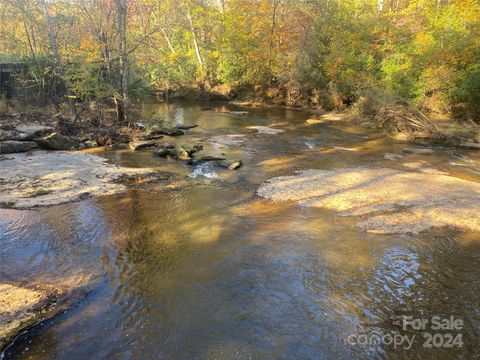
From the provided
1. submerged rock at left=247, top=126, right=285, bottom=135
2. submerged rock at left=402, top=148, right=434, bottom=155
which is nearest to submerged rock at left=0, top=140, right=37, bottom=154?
submerged rock at left=247, top=126, right=285, bottom=135

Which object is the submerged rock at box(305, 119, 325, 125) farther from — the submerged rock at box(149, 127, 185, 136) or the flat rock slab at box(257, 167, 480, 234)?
the flat rock slab at box(257, 167, 480, 234)

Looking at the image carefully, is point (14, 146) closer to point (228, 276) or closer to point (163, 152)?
point (163, 152)

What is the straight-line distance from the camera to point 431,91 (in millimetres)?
20156

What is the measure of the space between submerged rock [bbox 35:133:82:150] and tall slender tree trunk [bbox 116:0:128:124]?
A: 3676mm

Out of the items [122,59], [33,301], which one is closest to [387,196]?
[33,301]

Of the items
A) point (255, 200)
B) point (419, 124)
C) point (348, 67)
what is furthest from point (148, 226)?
point (348, 67)

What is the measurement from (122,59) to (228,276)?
1430 cm

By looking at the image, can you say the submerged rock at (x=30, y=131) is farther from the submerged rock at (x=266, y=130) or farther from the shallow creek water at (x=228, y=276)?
the submerged rock at (x=266, y=130)

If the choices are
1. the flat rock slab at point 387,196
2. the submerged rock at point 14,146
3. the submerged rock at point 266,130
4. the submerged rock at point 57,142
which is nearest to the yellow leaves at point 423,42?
the submerged rock at point 266,130

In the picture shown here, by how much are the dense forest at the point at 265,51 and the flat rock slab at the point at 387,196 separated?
9.45 m

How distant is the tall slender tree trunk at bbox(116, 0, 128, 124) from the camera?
54.7 feet

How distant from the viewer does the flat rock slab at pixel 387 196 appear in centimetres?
831

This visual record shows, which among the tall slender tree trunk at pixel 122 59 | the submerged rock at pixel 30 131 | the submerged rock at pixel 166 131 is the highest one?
the tall slender tree trunk at pixel 122 59

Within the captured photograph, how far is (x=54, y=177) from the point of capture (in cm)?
1077
